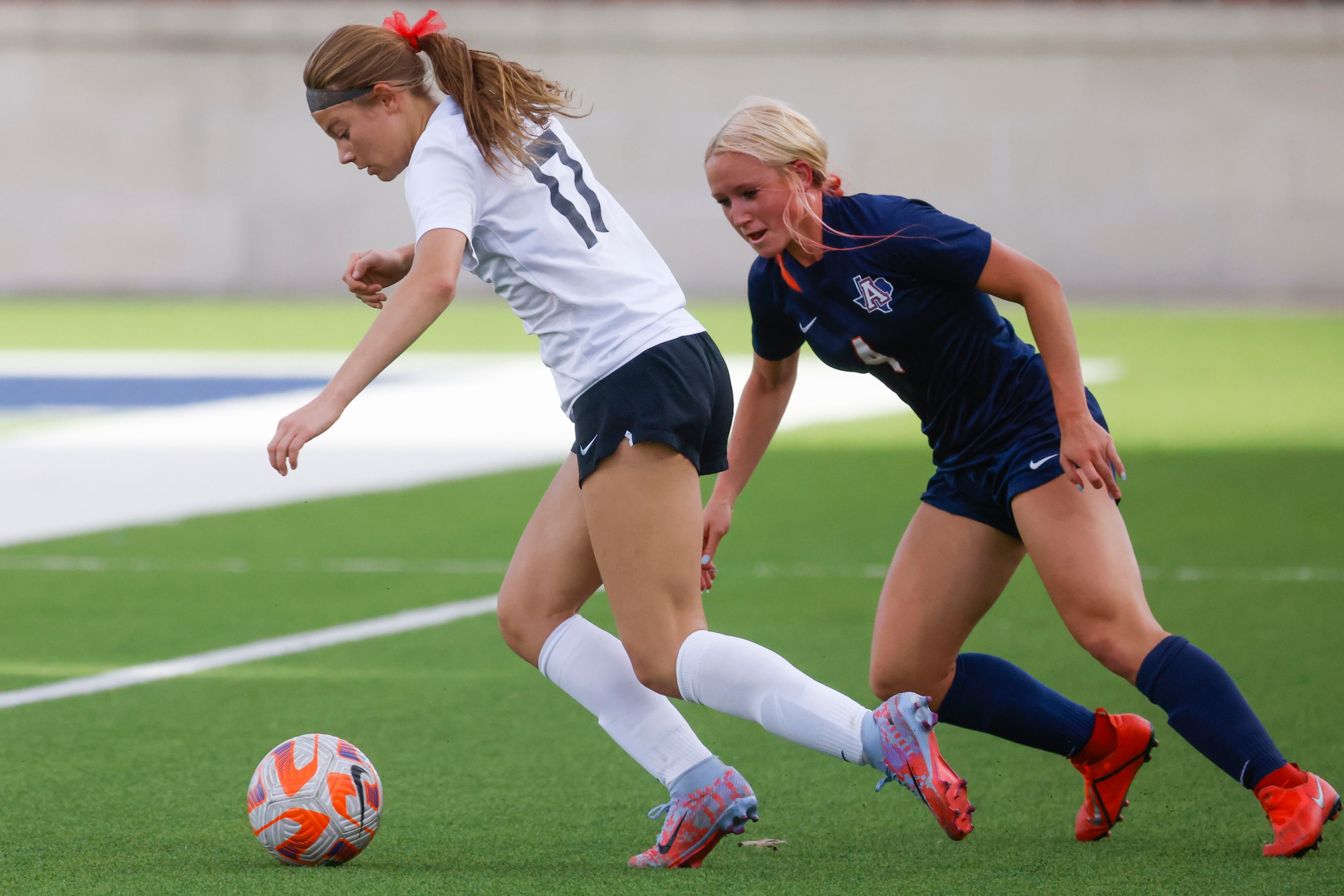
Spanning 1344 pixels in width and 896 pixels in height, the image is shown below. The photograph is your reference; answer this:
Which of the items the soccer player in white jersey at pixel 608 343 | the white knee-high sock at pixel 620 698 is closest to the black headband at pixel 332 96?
the soccer player in white jersey at pixel 608 343

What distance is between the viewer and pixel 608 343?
3.78 m

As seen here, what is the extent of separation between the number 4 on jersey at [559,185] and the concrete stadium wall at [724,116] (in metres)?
24.8

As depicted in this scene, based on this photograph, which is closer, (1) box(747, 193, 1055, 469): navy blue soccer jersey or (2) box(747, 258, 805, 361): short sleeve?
(1) box(747, 193, 1055, 469): navy blue soccer jersey

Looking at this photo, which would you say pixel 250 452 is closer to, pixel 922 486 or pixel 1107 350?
pixel 922 486

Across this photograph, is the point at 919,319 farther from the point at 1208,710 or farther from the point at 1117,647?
the point at 1208,710

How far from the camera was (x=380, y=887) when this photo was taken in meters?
3.70

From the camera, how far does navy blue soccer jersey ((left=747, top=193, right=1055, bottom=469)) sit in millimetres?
3986

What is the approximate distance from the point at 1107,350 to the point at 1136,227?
9.50m

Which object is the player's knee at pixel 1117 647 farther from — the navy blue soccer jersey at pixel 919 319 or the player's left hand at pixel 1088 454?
the navy blue soccer jersey at pixel 919 319

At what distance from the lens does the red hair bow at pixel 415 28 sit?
12.7 ft

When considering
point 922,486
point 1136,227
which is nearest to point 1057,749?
point 922,486

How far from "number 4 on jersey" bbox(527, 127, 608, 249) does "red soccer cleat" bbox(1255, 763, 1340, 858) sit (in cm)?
189

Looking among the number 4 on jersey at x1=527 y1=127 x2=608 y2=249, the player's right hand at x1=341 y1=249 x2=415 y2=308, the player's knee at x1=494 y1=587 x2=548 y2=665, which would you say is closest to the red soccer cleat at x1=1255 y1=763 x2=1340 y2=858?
the player's knee at x1=494 y1=587 x2=548 y2=665

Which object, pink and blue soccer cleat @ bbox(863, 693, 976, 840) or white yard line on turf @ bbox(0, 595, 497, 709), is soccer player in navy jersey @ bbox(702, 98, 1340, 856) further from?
white yard line on turf @ bbox(0, 595, 497, 709)
